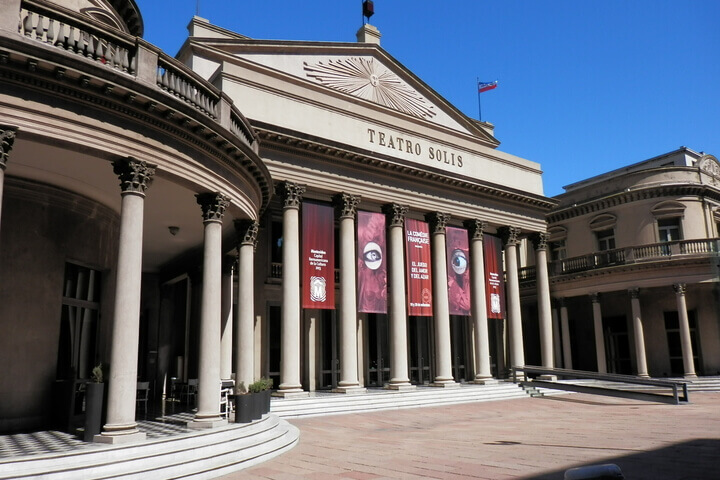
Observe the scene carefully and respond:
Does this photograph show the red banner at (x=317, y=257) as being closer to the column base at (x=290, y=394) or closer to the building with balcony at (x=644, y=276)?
the column base at (x=290, y=394)

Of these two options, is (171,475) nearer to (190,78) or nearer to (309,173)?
(190,78)

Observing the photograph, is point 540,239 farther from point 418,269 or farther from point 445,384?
point 445,384

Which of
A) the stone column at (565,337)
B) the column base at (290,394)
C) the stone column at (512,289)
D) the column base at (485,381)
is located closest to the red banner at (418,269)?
the column base at (485,381)

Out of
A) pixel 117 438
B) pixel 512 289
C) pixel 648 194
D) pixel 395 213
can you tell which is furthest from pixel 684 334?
pixel 117 438

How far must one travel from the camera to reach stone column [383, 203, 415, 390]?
21.6m

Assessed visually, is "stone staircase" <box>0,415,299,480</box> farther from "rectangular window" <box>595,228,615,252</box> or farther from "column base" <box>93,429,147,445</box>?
"rectangular window" <box>595,228,615,252</box>

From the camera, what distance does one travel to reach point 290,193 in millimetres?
19984

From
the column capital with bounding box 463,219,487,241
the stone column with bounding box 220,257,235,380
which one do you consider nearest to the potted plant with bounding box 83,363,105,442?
the stone column with bounding box 220,257,235,380

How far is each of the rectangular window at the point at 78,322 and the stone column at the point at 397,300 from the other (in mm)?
11354

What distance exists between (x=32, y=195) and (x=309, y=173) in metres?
10.6

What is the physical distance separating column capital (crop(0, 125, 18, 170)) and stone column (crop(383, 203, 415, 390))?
15416mm

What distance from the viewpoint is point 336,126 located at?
23.1m

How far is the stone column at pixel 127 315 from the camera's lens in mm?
9109

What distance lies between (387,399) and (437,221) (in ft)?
26.6
